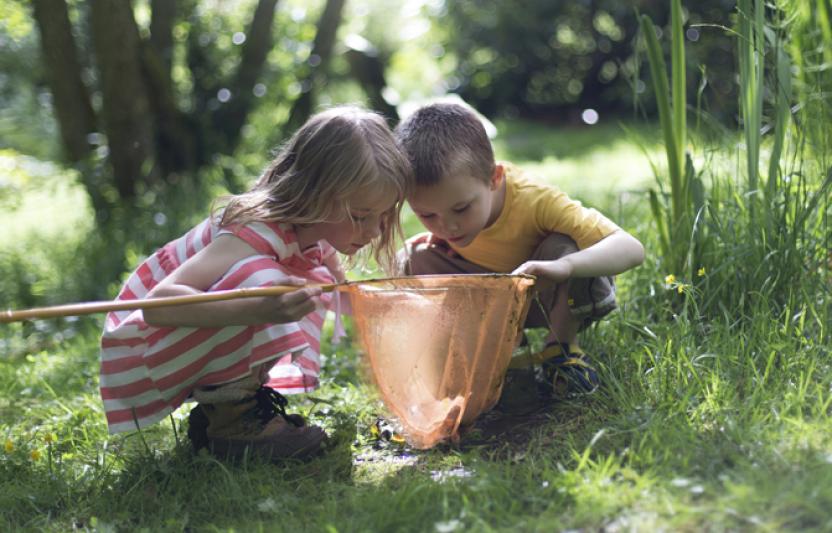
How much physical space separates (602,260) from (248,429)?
1076 mm

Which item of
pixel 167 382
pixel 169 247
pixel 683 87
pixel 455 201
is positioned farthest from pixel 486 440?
pixel 683 87

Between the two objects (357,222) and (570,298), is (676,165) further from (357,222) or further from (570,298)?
(357,222)

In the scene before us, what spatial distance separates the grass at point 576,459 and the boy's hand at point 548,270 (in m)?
0.28

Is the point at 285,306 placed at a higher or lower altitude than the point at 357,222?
lower

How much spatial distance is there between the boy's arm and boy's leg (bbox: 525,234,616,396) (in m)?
0.10

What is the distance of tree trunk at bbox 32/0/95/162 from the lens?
5.34m

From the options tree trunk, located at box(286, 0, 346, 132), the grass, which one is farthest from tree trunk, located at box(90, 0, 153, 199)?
the grass

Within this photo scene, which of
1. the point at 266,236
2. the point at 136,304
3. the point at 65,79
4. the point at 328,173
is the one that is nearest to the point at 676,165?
the point at 328,173

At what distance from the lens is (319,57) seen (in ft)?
24.3

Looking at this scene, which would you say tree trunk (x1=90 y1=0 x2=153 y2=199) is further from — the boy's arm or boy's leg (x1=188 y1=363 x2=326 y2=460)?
the boy's arm

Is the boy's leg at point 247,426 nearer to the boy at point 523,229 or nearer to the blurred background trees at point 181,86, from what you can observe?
the boy at point 523,229

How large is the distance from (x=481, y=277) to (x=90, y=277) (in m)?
3.51

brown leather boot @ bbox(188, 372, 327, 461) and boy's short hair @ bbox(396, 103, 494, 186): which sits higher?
boy's short hair @ bbox(396, 103, 494, 186)

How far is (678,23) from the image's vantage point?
2863mm
